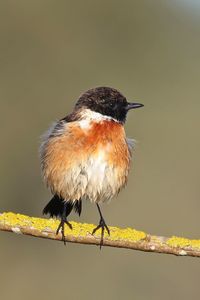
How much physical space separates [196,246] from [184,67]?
109ft

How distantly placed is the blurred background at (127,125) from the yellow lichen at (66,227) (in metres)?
2.45

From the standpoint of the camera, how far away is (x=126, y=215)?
19406 mm

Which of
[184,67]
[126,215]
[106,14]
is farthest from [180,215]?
[106,14]

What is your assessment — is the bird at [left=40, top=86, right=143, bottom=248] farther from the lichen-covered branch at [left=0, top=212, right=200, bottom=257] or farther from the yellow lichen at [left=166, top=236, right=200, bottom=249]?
the yellow lichen at [left=166, top=236, right=200, bottom=249]

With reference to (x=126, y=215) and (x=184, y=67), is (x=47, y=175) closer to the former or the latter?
(x=126, y=215)

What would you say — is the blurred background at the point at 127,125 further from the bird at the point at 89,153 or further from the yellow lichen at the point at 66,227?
the yellow lichen at the point at 66,227

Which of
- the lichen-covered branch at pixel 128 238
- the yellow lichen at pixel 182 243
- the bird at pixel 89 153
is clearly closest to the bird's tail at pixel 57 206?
the bird at pixel 89 153

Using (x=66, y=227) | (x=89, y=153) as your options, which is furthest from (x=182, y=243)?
(x=89, y=153)

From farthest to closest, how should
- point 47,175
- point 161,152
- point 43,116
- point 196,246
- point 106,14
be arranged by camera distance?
1. point 106,14
2. point 43,116
3. point 161,152
4. point 47,175
5. point 196,246

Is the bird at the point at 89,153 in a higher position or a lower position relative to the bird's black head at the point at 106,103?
lower

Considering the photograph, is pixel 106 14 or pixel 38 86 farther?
pixel 106 14

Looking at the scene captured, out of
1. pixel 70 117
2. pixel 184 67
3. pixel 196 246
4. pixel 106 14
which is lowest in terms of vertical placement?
pixel 196 246

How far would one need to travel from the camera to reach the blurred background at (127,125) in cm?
1763

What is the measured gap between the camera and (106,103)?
8094 mm
